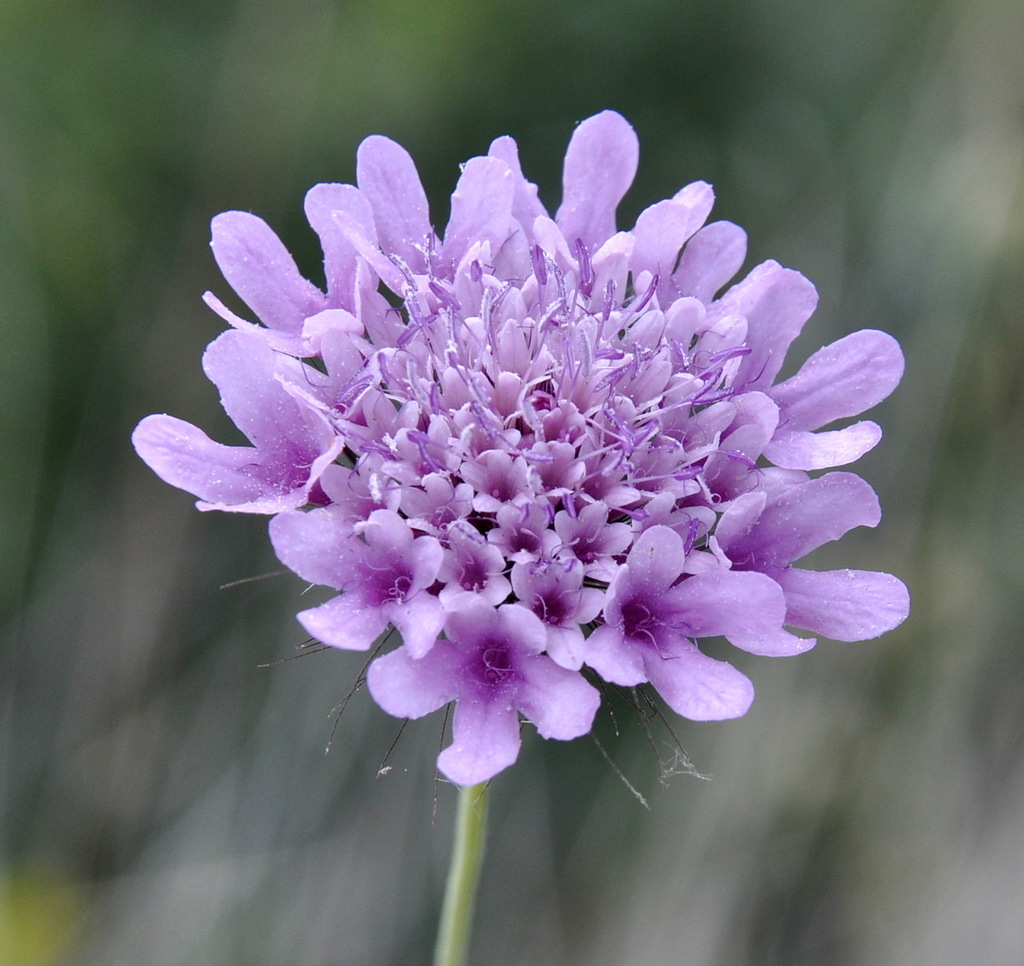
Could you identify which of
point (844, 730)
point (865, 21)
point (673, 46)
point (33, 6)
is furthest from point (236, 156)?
point (844, 730)

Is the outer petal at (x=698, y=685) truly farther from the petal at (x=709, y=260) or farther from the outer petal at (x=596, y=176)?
the outer petal at (x=596, y=176)

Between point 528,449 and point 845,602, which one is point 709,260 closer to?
point 528,449

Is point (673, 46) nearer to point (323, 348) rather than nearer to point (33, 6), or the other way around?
point (33, 6)

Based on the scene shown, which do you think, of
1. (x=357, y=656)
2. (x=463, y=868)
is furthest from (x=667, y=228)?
(x=357, y=656)

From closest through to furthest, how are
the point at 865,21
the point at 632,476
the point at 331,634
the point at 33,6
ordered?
the point at 331,634 → the point at 632,476 → the point at 33,6 → the point at 865,21

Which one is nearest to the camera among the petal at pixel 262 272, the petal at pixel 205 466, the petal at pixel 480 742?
the petal at pixel 480 742

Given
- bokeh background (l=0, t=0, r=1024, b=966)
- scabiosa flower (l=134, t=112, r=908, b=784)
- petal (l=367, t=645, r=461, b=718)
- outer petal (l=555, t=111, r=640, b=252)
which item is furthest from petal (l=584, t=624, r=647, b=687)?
bokeh background (l=0, t=0, r=1024, b=966)

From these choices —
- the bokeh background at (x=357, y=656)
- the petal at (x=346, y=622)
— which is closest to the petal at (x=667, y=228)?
the petal at (x=346, y=622)
